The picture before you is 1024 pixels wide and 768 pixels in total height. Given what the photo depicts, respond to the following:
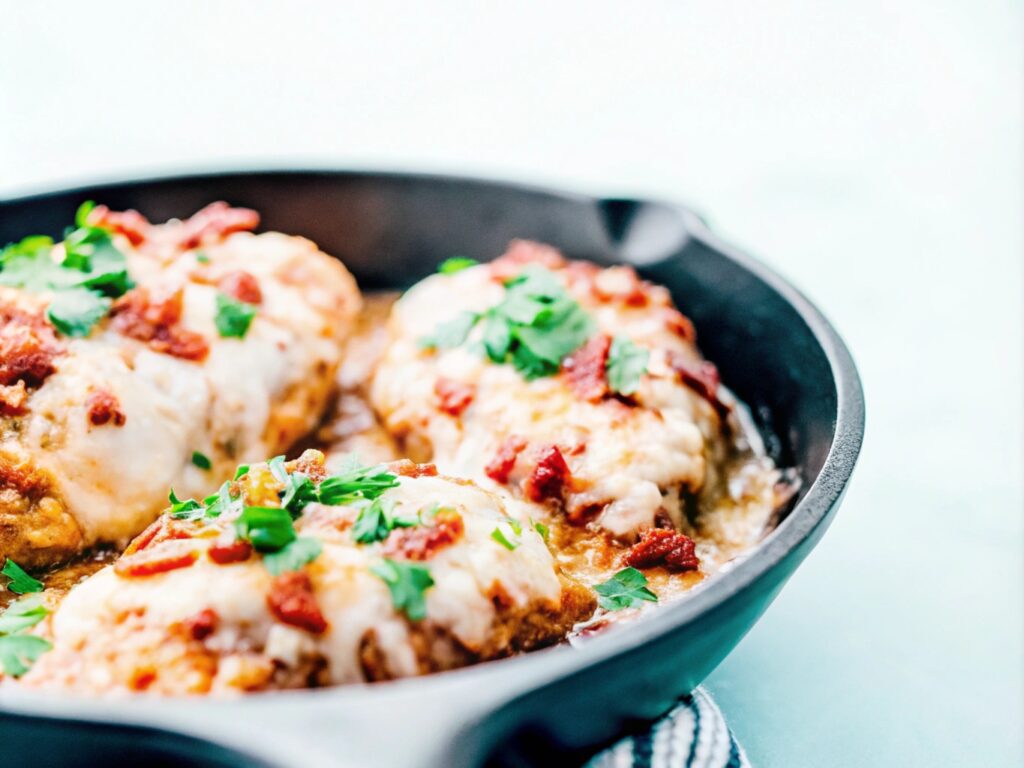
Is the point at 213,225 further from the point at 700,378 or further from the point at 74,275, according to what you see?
the point at 700,378

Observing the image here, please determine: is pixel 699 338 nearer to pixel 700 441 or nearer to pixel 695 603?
pixel 700 441

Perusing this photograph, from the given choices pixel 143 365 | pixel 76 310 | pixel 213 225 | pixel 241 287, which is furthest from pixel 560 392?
pixel 213 225

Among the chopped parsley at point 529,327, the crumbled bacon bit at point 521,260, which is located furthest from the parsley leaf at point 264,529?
the crumbled bacon bit at point 521,260

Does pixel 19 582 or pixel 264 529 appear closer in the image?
pixel 264 529

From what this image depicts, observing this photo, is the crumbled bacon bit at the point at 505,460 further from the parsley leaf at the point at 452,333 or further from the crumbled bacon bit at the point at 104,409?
the crumbled bacon bit at the point at 104,409

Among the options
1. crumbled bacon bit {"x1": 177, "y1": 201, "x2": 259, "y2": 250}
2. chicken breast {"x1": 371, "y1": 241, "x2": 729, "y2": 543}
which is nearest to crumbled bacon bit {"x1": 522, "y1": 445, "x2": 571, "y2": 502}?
chicken breast {"x1": 371, "y1": 241, "x2": 729, "y2": 543}

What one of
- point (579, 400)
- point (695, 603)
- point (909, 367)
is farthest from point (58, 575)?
point (909, 367)

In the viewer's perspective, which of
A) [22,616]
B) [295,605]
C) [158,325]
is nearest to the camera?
[295,605]
